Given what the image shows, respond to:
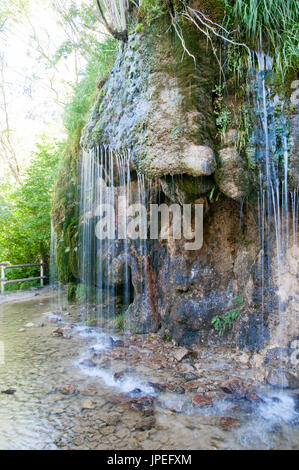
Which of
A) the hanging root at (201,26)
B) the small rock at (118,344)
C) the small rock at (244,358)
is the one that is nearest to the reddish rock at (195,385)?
the small rock at (244,358)

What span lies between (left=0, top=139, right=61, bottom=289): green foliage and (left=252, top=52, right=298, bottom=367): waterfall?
960cm

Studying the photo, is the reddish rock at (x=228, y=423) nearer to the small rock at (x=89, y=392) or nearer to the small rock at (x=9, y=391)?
the small rock at (x=89, y=392)

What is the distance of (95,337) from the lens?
6.64 metres

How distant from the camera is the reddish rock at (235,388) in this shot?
3943mm

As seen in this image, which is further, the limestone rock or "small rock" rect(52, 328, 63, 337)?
"small rock" rect(52, 328, 63, 337)

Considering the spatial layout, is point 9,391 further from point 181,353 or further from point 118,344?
point 181,353

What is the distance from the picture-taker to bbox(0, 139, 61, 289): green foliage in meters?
13.0

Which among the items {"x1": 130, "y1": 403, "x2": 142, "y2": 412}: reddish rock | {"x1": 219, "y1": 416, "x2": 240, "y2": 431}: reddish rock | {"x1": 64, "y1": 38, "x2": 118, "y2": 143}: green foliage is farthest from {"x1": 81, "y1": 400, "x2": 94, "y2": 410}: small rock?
{"x1": 64, "y1": 38, "x2": 118, "y2": 143}: green foliage

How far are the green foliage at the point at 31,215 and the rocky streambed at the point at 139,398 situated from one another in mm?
7568

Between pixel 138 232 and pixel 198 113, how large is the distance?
9.17ft

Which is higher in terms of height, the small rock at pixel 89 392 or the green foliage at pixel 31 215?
the green foliage at pixel 31 215

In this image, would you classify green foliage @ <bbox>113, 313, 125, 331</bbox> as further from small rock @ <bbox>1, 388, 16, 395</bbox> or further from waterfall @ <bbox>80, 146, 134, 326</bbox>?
small rock @ <bbox>1, 388, 16, 395</bbox>

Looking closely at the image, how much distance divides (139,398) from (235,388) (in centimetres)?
125
